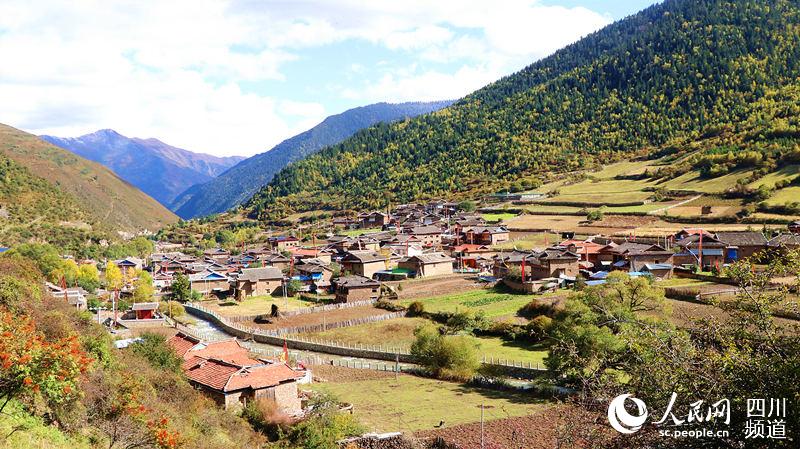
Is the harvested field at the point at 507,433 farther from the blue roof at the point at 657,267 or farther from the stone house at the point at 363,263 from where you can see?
the stone house at the point at 363,263

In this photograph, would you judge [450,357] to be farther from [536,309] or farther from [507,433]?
[536,309]

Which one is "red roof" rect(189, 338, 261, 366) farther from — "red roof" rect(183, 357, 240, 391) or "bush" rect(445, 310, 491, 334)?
"bush" rect(445, 310, 491, 334)

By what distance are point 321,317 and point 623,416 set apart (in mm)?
40183

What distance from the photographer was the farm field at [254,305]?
52.5 m

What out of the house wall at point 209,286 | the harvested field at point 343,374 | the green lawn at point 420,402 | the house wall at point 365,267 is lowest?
the harvested field at point 343,374

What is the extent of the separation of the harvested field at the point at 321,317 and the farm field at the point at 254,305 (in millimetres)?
4164

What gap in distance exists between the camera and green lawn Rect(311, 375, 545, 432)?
24750 millimetres

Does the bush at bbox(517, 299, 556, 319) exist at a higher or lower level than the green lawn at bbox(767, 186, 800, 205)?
lower

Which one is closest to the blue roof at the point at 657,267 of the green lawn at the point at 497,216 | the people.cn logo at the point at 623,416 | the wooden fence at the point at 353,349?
the wooden fence at the point at 353,349

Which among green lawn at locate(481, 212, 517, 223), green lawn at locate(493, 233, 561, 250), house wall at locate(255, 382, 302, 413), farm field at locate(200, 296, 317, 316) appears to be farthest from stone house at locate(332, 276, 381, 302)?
green lawn at locate(481, 212, 517, 223)

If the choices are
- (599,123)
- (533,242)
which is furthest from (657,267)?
(599,123)

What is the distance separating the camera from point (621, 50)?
19512 centimetres

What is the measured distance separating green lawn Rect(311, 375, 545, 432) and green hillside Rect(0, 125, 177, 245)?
75870mm

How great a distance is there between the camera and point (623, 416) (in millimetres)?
9766
